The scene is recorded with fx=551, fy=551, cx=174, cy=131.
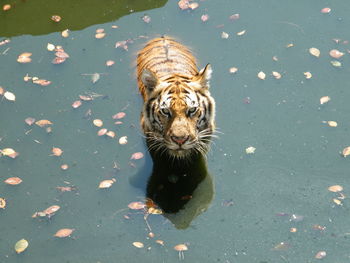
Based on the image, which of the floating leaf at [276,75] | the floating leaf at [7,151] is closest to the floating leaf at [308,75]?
the floating leaf at [276,75]

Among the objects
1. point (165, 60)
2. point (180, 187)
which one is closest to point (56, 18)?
point (165, 60)

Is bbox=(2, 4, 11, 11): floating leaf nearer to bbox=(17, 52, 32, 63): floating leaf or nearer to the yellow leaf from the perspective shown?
bbox=(17, 52, 32, 63): floating leaf

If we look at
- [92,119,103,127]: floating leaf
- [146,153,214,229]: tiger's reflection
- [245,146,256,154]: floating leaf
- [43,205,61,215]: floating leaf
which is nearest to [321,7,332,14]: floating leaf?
[245,146,256,154]: floating leaf

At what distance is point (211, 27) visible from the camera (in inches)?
336

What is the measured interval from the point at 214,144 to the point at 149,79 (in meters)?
1.35

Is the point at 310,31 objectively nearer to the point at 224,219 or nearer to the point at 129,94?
the point at 129,94

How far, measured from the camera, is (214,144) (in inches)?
277

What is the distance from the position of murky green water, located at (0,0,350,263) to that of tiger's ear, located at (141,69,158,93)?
3.48ft

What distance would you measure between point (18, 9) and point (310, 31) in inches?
186

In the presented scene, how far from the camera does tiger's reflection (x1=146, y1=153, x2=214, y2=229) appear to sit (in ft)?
21.3

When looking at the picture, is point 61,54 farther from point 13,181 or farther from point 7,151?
point 13,181

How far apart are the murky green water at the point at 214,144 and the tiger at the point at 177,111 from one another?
55 cm

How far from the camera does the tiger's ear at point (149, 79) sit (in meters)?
6.16

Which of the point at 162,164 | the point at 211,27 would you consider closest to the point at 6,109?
the point at 162,164
